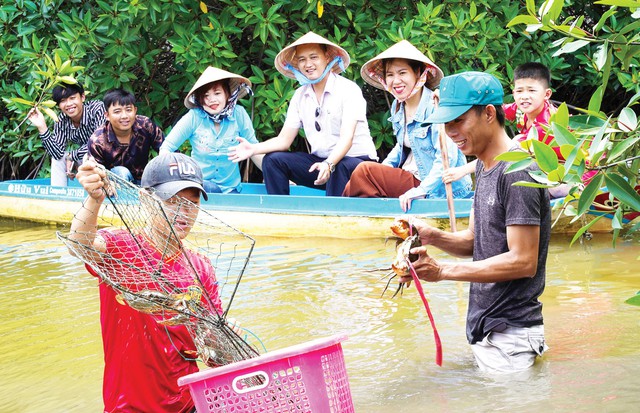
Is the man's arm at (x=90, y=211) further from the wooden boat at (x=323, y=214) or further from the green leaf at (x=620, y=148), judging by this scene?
the wooden boat at (x=323, y=214)

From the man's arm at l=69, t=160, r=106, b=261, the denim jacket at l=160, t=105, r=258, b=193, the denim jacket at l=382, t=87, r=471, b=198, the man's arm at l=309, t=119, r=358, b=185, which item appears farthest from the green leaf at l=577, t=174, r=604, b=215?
the denim jacket at l=160, t=105, r=258, b=193

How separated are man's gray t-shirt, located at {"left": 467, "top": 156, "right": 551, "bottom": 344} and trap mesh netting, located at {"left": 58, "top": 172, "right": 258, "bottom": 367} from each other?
1015 millimetres

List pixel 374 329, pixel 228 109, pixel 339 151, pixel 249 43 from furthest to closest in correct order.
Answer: pixel 249 43
pixel 228 109
pixel 339 151
pixel 374 329

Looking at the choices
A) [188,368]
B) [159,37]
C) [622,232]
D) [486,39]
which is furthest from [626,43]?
[159,37]

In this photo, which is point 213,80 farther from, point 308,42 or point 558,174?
point 558,174

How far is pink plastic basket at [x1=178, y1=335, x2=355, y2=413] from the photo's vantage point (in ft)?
7.78

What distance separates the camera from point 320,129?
315 inches

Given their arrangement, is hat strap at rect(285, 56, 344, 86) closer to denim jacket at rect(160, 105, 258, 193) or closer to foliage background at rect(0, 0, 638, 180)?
denim jacket at rect(160, 105, 258, 193)

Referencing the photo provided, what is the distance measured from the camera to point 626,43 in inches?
94.9

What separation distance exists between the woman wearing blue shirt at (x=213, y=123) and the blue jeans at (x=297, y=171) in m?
0.50

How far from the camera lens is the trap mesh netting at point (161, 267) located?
271 centimetres

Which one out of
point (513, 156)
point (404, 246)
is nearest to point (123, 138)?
point (404, 246)

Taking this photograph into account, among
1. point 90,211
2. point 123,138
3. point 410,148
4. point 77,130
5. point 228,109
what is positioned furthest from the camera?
point 77,130

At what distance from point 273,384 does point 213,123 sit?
20.6 feet
